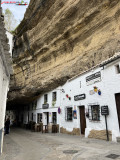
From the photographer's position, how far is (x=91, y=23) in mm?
13055

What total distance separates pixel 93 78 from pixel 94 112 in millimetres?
2788

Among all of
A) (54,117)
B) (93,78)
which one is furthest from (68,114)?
(93,78)

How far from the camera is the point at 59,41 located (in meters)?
15.9

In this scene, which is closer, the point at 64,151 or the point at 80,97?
the point at 64,151

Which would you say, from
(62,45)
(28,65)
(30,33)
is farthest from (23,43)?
(62,45)

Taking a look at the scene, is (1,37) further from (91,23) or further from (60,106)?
(60,106)

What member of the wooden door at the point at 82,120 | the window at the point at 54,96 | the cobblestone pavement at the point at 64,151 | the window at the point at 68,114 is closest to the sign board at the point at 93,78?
the wooden door at the point at 82,120

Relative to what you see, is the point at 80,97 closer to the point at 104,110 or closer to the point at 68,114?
the point at 68,114

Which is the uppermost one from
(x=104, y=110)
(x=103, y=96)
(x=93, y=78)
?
(x=93, y=78)

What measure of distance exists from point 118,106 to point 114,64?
113 inches

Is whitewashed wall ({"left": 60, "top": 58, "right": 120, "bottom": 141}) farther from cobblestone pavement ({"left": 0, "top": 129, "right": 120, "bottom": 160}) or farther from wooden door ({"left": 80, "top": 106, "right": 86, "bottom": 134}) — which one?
cobblestone pavement ({"left": 0, "top": 129, "right": 120, "bottom": 160})

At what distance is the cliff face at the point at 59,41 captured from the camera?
471 inches

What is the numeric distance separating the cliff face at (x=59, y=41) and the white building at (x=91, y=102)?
1.73 meters

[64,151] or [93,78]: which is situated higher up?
[93,78]
